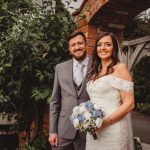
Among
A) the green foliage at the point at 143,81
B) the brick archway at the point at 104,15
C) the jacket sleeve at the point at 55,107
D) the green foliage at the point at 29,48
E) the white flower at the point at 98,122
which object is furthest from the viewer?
the green foliage at the point at 143,81

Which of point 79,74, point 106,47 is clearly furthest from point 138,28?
point 106,47

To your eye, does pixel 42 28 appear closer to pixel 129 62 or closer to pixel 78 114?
pixel 78 114

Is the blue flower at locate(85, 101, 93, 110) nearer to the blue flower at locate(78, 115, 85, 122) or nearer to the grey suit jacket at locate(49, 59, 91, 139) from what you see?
the blue flower at locate(78, 115, 85, 122)

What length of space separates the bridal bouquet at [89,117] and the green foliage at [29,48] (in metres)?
1.60

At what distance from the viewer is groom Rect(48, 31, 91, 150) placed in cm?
346

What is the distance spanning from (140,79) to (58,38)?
1466 cm

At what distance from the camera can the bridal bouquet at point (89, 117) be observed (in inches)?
108

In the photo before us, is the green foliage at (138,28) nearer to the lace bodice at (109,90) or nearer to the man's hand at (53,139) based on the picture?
the man's hand at (53,139)

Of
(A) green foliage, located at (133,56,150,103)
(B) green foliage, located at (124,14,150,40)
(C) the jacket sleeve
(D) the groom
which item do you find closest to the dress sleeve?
(D) the groom

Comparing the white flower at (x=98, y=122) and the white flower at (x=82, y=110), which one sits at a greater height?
the white flower at (x=82, y=110)

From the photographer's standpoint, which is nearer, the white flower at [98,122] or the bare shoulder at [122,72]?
the white flower at [98,122]

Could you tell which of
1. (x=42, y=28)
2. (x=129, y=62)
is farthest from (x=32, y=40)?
(x=129, y=62)

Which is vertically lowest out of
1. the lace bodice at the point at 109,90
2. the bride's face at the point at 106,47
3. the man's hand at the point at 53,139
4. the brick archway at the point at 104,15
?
the man's hand at the point at 53,139

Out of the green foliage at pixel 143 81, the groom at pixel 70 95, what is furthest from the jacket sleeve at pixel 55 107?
the green foliage at pixel 143 81
